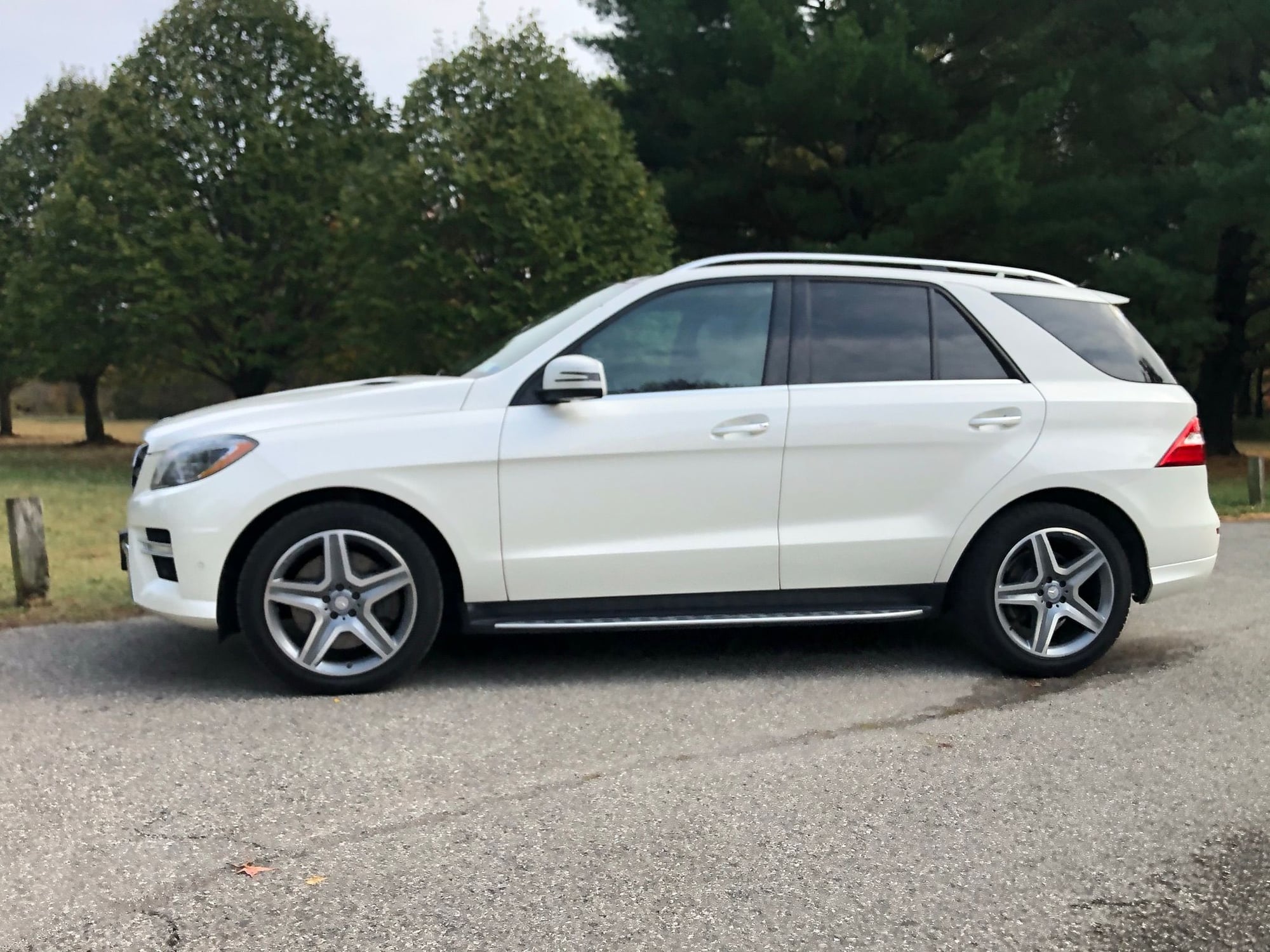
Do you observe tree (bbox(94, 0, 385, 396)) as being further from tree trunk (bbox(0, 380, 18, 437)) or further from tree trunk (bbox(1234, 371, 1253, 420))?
tree trunk (bbox(1234, 371, 1253, 420))

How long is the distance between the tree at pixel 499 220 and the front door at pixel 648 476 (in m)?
15.9

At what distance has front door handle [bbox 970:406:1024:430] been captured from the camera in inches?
218

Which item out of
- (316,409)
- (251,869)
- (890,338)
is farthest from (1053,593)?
(251,869)

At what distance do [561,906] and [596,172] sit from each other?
1975 centimetres

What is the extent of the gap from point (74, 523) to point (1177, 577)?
1257 centimetres

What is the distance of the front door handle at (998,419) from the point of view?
18.1 ft

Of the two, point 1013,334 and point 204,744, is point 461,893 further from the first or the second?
point 1013,334

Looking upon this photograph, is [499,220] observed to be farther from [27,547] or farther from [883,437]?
[883,437]

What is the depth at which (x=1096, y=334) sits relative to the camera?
582 cm

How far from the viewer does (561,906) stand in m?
3.13

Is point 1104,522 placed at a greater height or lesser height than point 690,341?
lesser

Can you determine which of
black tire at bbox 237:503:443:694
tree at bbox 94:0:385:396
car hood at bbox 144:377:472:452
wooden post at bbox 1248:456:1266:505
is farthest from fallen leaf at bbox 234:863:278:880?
tree at bbox 94:0:385:396

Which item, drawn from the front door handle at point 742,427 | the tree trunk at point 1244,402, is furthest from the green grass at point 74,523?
the tree trunk at point 1244,402

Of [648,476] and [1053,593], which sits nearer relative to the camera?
[648,476]
